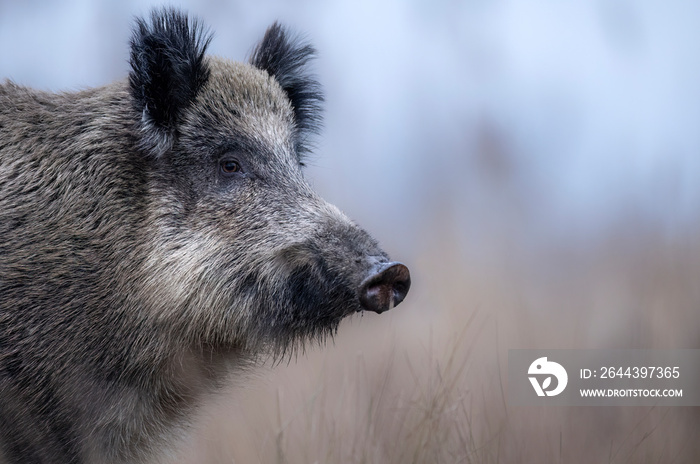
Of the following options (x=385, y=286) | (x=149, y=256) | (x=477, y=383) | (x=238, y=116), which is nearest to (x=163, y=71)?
(x=238, y=116)

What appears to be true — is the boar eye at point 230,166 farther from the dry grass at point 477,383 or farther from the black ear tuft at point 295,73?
the dry grass at point 477,383

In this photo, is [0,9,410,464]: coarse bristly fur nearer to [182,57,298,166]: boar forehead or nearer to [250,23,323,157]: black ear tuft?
[182,57,298,166]: boar forehead

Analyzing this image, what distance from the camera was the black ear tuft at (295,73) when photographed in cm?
497

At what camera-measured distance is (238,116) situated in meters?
4.26

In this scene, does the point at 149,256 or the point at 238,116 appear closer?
the point at 149,256

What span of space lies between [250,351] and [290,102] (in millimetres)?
1717

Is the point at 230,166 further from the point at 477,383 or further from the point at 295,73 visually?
the point at 477,383

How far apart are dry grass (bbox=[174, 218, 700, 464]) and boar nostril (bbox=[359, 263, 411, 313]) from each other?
63cm

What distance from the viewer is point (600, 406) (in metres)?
4.70

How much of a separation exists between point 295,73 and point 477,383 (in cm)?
244

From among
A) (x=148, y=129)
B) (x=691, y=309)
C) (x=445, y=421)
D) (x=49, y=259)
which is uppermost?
(x=148, y=129)

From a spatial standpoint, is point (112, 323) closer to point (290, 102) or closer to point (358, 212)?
point (290, 102)

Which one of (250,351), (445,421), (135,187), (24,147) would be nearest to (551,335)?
(445,421)

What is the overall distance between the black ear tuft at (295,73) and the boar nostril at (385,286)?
1778 millimetres
